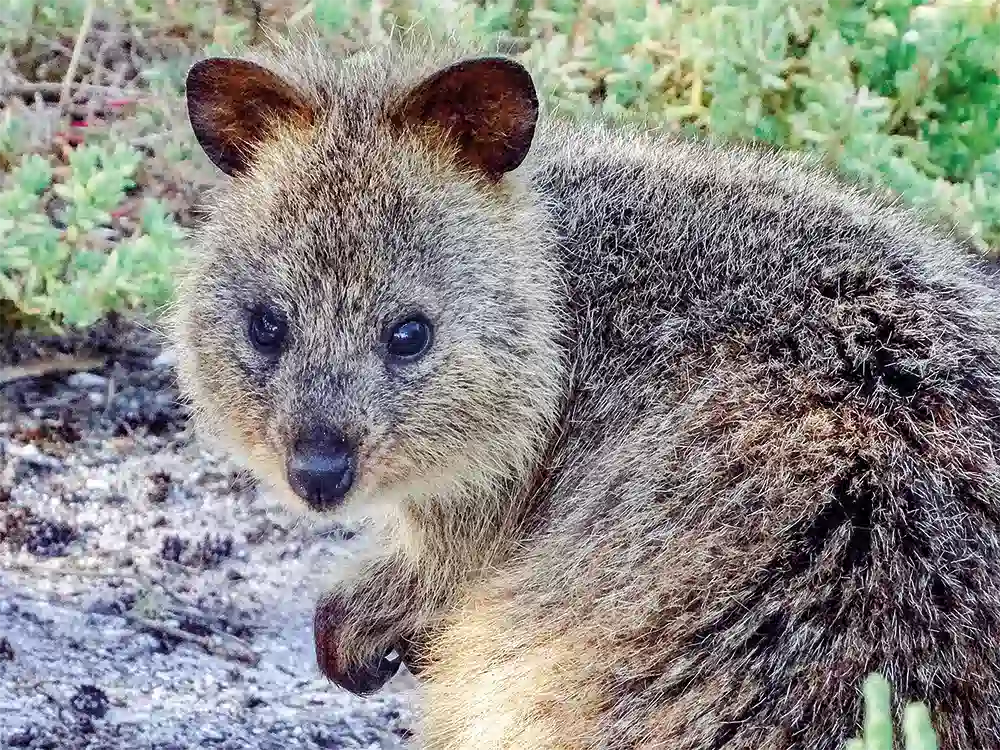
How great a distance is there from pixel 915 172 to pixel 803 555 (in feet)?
8.82

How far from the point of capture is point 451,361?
2.91 metres

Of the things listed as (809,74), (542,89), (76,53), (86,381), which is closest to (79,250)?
(86,381)

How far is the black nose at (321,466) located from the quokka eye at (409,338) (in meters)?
0.24

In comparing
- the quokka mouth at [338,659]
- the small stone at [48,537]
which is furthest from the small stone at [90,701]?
the small stone at [48,537]

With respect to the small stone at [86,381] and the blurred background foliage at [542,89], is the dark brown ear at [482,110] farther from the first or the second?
the small stone at [86,381]

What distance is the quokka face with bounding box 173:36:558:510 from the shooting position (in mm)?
2814

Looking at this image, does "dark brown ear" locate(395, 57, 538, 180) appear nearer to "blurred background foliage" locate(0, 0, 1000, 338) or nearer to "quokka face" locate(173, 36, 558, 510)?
"quokka face" locate(173, 36, 558, 510)

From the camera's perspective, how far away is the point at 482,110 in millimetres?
2951

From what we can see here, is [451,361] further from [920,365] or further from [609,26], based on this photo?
[609,26]

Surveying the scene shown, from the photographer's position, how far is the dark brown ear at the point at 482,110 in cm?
287

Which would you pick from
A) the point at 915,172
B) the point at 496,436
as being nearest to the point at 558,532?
the point at 496,436

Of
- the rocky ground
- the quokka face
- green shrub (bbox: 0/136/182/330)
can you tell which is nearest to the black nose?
the quokka face

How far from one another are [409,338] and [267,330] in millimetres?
326

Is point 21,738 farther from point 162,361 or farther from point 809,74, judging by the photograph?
point 809,74
